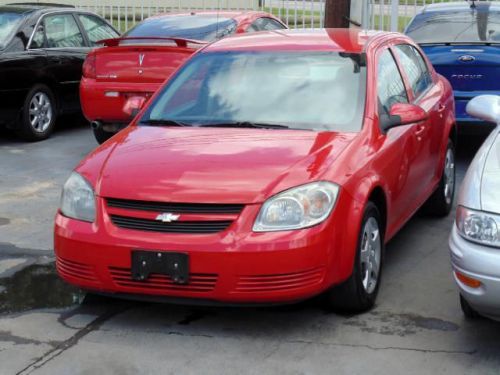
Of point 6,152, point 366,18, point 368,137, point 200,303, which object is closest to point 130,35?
point 6,152

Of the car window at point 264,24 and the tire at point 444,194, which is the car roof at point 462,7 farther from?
the tire at point 444,194

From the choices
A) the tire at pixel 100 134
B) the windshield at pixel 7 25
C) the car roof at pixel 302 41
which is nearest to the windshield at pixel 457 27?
the car roof at pixel 302 41

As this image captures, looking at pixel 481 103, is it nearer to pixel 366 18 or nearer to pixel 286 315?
pixel 286 315

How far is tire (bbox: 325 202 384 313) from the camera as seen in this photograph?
16.1ft

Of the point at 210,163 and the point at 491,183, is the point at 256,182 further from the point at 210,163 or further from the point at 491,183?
the point at 491,183

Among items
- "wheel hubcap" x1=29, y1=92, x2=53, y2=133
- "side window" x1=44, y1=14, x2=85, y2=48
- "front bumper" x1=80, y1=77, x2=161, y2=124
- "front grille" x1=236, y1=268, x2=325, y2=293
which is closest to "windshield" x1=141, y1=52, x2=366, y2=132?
"front grille" x1=236, y1=268, x2=325, y2=293

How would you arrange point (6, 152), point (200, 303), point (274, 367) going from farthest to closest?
point (6, 152)
point (200, 303)
point (274, 367)

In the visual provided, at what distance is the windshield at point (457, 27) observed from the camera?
29.9 ft

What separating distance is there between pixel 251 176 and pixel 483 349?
147cm

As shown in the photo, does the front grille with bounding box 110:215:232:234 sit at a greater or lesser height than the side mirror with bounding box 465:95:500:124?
lesser

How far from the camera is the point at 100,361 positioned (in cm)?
447

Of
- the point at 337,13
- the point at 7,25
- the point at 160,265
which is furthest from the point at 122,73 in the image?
the point at 160,265

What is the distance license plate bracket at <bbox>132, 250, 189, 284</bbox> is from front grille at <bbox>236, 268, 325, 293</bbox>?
29cm

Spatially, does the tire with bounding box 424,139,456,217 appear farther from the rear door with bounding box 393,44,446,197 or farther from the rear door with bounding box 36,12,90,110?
the rear door with bounding box 36,12,90,110
